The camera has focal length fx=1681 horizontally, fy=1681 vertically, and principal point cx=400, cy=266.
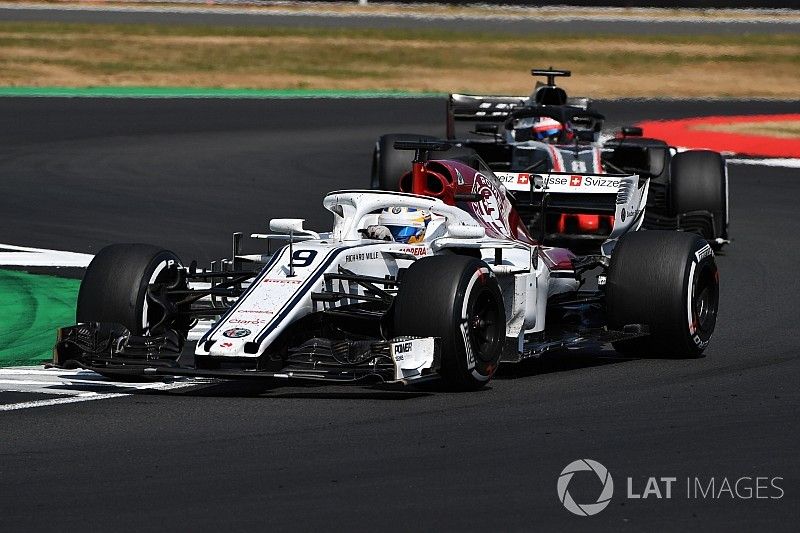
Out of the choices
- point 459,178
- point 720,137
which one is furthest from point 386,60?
point 459,178

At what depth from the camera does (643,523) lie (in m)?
6.55

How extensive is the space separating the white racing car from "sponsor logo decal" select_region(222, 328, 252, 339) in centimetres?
1

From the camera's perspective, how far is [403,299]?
8945mm

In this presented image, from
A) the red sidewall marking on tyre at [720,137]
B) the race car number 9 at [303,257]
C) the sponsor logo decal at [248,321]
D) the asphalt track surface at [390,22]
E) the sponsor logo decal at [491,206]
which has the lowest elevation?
the sponsor logo decal at [248,321]

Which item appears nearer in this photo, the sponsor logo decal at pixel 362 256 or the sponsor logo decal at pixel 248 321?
the sponsor logo decal at pixel 248 321

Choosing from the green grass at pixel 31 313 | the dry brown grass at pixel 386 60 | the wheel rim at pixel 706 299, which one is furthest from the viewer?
the dry brown grass at pixel 386 60

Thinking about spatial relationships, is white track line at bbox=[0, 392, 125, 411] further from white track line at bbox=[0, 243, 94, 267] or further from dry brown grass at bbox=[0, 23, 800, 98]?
dry brown grass at bbox=[0, 23, 800, 98]

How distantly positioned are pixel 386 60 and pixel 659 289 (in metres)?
33.0

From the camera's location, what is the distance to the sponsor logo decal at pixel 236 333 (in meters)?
8.80

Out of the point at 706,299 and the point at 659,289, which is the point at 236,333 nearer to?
the point at 659,289

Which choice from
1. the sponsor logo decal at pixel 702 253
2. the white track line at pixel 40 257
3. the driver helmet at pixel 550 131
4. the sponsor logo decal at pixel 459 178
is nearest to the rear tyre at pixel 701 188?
the driver helmet at pixel 550 131

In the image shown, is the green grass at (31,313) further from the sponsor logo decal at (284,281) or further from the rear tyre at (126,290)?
the sponsor logo decal at (284,281)

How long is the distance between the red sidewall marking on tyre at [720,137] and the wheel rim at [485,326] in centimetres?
1729

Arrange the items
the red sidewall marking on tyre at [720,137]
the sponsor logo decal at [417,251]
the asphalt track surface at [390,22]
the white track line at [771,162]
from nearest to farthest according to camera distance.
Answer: the sponsor logo decal at [417,251], the white track line at [771,162], the red sidewall marking on tyre at [720,137], the asphalt track surface at [390,22]
